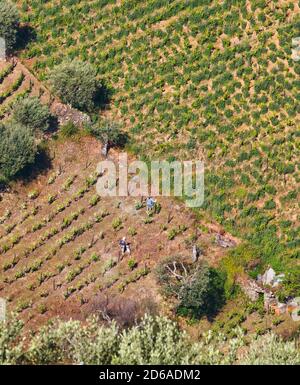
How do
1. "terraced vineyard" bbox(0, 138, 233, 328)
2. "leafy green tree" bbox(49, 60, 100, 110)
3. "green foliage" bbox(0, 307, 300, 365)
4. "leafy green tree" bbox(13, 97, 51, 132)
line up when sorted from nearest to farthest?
"green foliage" bbox(0, 307, 300, 365), "terraced vineyard" bbox(0, 138, 233, 328), "leafy green tree" bbox(13, 97, 51, 132), "leafy green tree" bbox(49, 60, 100, 110)

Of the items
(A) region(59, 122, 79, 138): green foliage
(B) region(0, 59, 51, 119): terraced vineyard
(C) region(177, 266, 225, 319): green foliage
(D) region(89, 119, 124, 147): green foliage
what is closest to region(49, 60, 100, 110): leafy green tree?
(B) region(0, 59, 51, 119): terraced vineyard

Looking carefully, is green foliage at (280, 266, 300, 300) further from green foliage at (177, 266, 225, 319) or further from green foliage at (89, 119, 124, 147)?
green foliage at (89, 119, 124, 147)

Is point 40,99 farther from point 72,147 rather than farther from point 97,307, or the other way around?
point 97,307

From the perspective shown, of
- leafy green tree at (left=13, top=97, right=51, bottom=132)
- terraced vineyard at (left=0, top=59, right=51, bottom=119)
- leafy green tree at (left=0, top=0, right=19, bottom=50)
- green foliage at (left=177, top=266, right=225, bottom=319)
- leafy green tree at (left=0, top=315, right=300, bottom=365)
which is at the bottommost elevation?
leafy green tree at (left=0, top=315, right=300, bottom=365)

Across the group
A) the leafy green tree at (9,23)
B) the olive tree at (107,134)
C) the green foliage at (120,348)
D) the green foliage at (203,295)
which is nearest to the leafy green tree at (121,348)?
the green foliage at (120,348)

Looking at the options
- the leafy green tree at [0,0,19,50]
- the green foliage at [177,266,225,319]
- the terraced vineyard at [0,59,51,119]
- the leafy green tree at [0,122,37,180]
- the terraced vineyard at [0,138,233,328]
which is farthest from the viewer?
the leafy green tree at [0,0,19,50]
